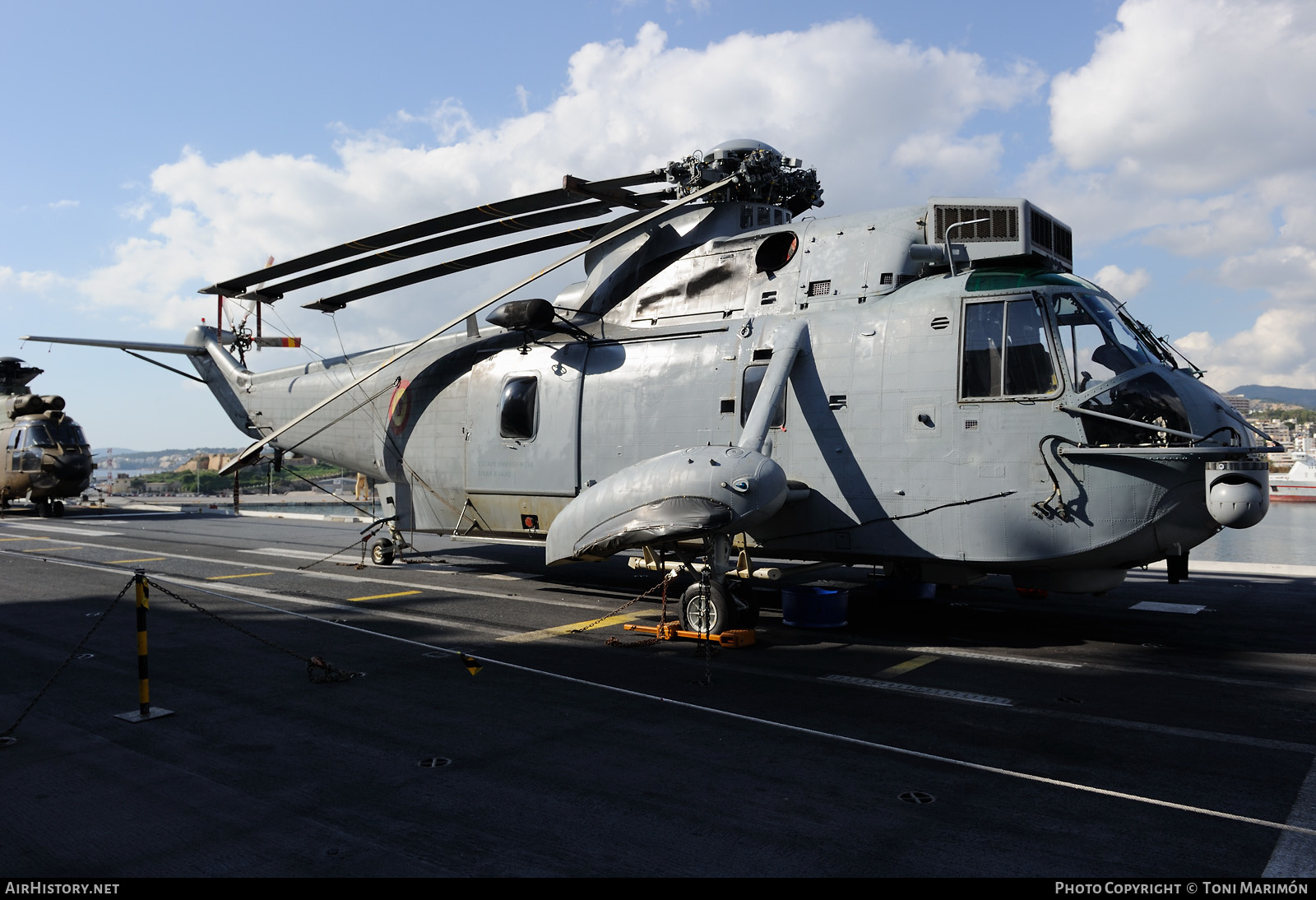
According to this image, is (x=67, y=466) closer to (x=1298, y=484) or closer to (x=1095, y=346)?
(x=1095, y=346)

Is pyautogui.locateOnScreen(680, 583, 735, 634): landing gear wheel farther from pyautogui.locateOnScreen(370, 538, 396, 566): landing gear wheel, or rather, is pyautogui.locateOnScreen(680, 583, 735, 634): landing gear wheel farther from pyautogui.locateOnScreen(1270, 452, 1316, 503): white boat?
pyautogui.locateOnScreen(1270, 452, 1316, 503): white boat

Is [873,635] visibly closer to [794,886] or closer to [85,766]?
[794,886]

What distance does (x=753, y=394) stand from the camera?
11391mm

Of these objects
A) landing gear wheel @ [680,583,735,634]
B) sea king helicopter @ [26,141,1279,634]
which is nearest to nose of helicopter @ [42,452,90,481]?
sea king helicopter @ [26,141,1279,634]

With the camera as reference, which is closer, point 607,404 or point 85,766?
point 85,766

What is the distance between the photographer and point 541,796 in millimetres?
5445

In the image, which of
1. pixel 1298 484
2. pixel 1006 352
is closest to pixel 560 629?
pixel 1006 352

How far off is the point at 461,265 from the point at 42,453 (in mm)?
24816

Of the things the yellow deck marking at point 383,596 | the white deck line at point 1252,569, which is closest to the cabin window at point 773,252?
the yellow deck marking at point 383,596

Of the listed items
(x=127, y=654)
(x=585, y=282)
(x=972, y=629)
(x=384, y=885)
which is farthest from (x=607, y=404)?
(x=384, y=885)

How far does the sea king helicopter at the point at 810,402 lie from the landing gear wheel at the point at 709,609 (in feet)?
0.11

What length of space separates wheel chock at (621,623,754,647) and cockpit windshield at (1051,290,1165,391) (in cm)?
485

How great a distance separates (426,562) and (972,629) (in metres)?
12.2

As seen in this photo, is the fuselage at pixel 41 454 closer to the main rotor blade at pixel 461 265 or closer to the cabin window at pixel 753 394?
the main rotor blade at pixel 461 265
